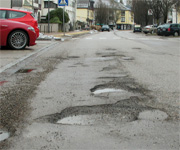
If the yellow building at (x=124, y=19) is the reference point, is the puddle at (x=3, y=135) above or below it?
below

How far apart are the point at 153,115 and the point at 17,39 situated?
942 centimetres

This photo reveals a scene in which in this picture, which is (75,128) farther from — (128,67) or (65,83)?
(128,67)

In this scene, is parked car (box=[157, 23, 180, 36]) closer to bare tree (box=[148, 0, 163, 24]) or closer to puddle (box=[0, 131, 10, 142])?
bare tree (box=[148, 0, 163, 24])

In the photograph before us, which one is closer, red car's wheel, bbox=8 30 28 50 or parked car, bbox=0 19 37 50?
parked car, bbox=0 19 37 50

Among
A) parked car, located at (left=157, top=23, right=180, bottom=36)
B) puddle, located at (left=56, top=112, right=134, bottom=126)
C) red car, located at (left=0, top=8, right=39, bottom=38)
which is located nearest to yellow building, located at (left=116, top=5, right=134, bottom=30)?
parked car, located at (left=157, top=23, right=180, bottom=36)

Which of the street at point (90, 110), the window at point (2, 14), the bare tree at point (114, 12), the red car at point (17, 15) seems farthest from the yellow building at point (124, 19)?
the street at point (90, 110)

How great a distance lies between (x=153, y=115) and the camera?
380 cm

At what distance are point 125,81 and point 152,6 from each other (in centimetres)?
5568

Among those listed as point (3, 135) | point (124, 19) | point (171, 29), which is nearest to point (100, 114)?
point (3, 135)

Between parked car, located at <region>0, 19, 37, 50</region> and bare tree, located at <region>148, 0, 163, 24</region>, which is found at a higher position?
bare tree, located at <region>148, 0, 163, 24</region>

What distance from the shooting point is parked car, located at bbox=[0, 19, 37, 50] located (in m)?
12.0

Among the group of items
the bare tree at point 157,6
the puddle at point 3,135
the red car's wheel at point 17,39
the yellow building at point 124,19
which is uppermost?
the yellow building at point 124,19

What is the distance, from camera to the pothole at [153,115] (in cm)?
368

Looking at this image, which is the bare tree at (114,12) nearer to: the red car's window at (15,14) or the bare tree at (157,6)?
the bare tree at (157,6)
